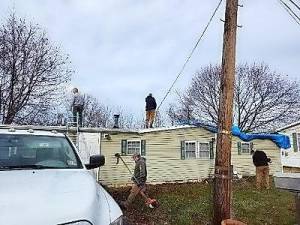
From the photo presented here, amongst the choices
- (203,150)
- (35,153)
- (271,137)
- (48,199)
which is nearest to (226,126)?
(35,153)

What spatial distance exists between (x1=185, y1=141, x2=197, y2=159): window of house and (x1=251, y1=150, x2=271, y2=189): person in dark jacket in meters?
5.21

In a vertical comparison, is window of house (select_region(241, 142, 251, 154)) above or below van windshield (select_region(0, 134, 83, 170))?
above

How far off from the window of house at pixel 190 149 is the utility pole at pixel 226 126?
1649cm

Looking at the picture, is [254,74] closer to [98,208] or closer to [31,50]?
[31,50]

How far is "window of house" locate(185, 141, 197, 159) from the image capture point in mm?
24636

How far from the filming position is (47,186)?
10.9 feet

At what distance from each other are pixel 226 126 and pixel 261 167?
1297 cm

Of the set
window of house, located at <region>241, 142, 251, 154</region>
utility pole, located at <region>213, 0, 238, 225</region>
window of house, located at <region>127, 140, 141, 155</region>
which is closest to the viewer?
utility pole, located at <region>213, 0, 238, 225</region>

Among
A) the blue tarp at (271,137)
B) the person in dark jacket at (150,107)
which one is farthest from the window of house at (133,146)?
the blue tarp at (271,137)

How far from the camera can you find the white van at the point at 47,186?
2.75 meters

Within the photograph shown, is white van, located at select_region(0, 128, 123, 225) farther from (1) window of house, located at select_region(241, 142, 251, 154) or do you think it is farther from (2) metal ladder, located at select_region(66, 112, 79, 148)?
(1) window of house, located at select_region(241, 142, 251, 154)

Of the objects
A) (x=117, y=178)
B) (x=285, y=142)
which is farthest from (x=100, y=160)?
(x=285, y=142)

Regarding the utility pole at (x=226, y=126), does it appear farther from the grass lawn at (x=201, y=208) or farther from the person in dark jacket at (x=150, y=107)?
the person in dark jacket at (x=150, y=107)

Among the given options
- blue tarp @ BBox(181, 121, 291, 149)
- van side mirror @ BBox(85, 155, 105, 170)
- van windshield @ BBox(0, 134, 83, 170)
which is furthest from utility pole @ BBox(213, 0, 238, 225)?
blue tarp @ BBox(181, 121, 291, 149)
